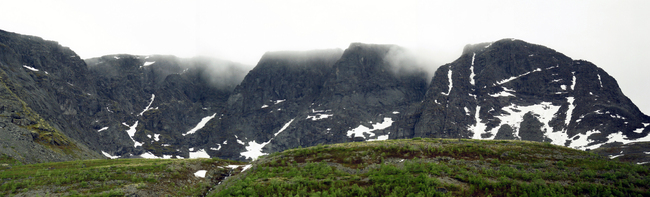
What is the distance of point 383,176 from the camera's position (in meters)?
28.7

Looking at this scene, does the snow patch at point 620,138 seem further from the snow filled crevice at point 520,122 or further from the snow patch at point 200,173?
the snow patch at point 200,173

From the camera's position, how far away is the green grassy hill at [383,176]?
84.5ft

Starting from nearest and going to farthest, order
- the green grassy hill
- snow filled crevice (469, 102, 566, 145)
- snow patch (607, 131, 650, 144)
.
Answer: the green grassy hill, snow patch (607, 131, 650, 144), snow filled crevice (469, 102, 566, 145)

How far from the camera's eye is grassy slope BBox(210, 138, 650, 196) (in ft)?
83.4

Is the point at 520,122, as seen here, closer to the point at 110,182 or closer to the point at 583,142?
the point at 583,142

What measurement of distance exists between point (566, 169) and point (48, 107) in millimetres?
201335

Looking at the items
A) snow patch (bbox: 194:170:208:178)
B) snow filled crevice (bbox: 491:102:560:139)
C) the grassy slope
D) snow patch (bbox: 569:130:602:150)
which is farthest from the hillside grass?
snow filled crevice (bbox: 491:102:560:139)

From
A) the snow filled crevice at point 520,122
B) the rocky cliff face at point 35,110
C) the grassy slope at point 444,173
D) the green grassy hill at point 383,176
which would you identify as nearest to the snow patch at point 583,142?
the snow filled crevice at point 520,122

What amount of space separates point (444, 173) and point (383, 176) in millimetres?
6202

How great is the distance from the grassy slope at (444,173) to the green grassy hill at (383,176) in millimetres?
92

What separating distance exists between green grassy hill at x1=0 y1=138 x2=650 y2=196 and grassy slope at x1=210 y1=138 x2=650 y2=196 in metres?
0.09

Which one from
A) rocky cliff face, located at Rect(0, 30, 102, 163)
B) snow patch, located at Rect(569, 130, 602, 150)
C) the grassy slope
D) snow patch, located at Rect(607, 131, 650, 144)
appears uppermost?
the grassy slope

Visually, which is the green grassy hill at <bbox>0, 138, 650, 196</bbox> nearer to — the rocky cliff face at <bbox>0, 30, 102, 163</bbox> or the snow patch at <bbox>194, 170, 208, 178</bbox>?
the snow patch at <bbox>194, 170, 208, 178</bbox>

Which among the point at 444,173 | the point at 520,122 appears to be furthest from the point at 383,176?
the point at 520,122
